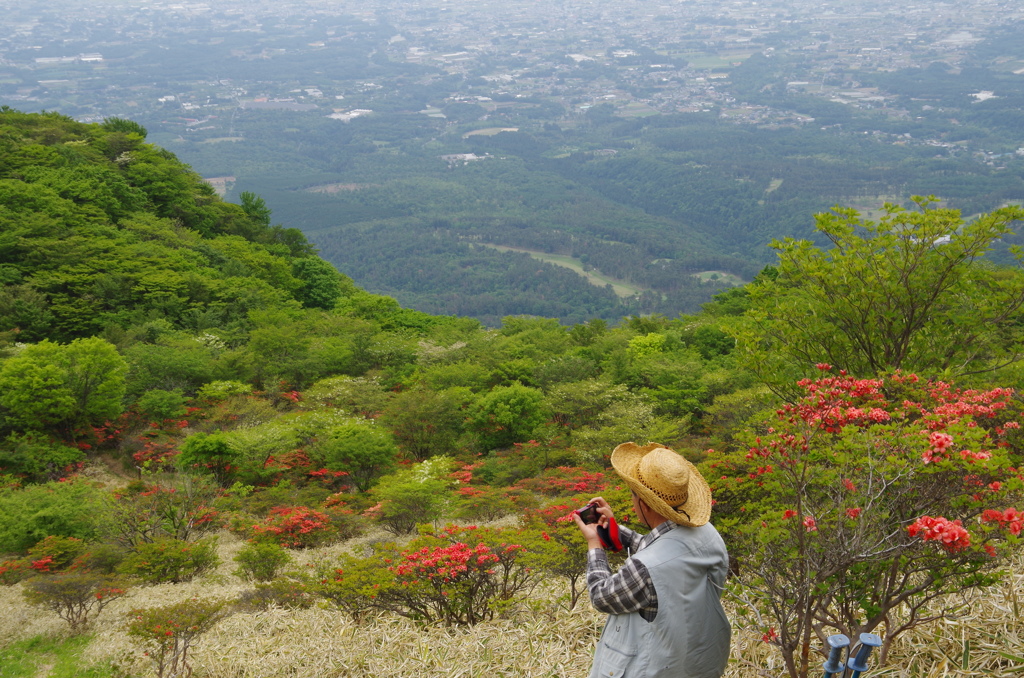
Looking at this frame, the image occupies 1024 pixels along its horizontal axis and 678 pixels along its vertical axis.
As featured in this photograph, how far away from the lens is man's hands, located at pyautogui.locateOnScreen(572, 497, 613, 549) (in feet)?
8.81

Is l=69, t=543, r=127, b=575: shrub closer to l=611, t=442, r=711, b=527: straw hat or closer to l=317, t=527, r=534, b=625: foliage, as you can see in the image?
l=317, t=527, r=534, b=625: foliage

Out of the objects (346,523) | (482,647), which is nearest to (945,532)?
(482,647)

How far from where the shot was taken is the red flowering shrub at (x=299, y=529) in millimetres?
10750

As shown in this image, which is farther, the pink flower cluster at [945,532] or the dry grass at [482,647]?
the dry grass at [482,647]

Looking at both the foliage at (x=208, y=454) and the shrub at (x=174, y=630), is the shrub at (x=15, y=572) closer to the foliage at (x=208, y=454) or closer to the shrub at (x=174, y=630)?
the foliage at (x=208, y=454)

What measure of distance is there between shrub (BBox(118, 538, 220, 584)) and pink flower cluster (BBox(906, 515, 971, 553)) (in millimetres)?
9348

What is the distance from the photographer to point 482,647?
17.6ft

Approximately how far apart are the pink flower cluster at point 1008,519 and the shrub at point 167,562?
954cm

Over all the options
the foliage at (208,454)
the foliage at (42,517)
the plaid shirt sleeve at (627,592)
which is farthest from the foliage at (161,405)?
the plaid shirt sleeve at (627,592)

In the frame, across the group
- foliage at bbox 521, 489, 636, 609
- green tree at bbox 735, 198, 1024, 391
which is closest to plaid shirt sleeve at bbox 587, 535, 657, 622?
foliage at bbox 521, 489, 636, 609

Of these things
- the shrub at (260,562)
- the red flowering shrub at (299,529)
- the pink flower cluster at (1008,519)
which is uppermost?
the pink flower cluster at (1008,519)

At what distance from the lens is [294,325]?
79.2ft

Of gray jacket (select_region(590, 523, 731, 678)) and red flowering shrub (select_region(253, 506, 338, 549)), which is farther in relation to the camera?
red flowering shrub (select_region(253, 506, 338, 549))

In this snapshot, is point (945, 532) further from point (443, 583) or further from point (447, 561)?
point (443, 583)
